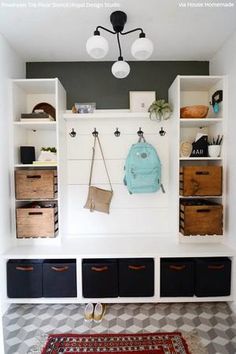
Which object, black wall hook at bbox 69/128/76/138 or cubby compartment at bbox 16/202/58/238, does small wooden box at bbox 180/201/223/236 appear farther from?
black wall hook at bbox 69/128/76/138

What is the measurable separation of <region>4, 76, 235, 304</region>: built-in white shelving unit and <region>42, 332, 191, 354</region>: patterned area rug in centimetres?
45

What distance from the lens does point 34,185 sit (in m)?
2.24

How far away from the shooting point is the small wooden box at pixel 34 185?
2240 mm

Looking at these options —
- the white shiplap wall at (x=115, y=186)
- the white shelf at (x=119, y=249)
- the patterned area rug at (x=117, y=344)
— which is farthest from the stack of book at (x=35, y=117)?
the patterned area rug at (x=117, y=344)

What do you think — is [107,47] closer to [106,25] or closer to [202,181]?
[106,25]

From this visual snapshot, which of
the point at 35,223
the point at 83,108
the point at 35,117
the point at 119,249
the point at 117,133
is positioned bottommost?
the point at 119,249

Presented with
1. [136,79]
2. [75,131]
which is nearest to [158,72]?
[136,79]

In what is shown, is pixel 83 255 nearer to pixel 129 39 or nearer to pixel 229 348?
pixel 229 348

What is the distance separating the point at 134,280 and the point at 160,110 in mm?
1573

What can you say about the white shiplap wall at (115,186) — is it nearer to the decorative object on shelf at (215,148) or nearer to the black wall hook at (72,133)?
the black wall hook at (72,133)

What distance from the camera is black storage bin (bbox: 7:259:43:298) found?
6.94 ft

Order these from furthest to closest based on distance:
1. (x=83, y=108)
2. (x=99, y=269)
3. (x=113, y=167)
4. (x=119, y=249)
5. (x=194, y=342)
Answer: (x=113, y=167), (x=83, y=108), (x=119, y=249), (x=99, y=269), (x=194, y=342)

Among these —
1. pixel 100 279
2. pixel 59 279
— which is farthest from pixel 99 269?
pixel 59 279

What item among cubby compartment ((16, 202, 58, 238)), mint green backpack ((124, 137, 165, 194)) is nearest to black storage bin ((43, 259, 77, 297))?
cubby compartment ((16, 202, 58, 238))
